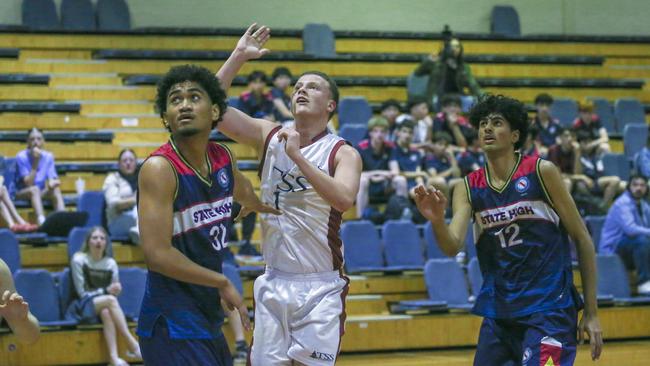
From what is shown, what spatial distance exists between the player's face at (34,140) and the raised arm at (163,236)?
7391 millimetres

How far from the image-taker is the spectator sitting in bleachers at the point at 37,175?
1089 centimetres

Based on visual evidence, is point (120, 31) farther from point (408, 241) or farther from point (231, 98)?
point (408, 241)

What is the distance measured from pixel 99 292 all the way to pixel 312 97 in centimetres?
480

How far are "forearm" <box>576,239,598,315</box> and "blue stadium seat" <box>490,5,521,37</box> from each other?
43.3 ft

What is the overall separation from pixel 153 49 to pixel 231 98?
2666mm

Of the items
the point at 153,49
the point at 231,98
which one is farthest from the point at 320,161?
the point at 153,49

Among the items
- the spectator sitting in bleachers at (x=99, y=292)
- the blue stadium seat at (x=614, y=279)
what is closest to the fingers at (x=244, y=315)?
the spectator sitting in bleachers at (x=99, y=292)

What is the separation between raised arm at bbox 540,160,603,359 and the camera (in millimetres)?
4984

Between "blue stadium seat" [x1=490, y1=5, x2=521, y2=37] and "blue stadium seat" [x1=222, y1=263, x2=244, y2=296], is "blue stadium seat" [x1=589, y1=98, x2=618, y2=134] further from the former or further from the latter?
"blue stadium seat" [x1=222, y1=263, x2=244, y2=296]

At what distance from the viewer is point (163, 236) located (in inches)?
155

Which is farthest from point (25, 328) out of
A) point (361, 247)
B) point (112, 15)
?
point (112, 15)

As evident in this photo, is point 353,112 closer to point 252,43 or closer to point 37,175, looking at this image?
point 37,175

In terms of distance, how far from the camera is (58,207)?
36.1ft

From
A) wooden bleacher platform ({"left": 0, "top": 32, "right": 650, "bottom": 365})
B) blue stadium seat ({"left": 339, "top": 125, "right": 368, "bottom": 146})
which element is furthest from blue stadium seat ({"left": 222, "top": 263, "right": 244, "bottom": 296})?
blue stadium seat ({"left": 339, "top": 125, "right": 368, "bottom": 146})
